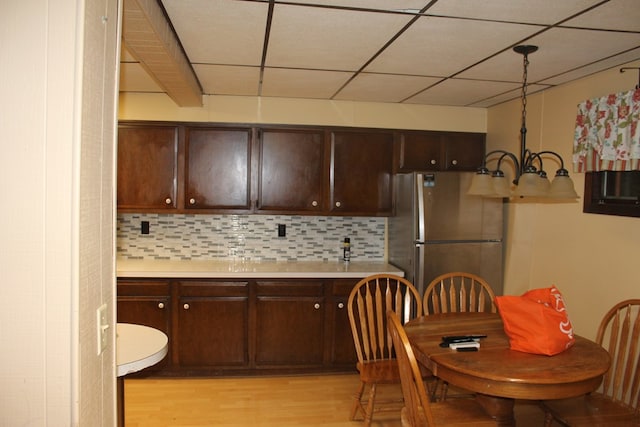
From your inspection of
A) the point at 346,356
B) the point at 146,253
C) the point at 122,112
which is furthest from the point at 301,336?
the point at 122,112

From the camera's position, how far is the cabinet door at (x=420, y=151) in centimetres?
402

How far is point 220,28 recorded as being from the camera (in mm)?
2225

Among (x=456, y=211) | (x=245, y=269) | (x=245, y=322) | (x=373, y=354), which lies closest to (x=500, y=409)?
(x=373, y=354)

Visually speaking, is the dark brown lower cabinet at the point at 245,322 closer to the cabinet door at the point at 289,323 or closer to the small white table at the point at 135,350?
the cabinet door at the point at 289,323

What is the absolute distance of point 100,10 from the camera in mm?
1251

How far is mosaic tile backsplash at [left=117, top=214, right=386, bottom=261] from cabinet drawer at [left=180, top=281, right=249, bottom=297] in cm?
52

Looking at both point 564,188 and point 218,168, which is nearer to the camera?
point 564,188

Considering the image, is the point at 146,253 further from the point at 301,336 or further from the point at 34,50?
the point at 34,50

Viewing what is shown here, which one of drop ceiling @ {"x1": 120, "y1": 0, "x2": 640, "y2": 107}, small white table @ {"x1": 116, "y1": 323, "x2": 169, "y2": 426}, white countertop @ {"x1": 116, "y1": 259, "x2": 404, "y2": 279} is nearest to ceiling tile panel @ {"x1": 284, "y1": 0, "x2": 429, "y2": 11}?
drop ceiling @ {"x1": 120, "y1": 0, "x2": 640, "y2": 107}

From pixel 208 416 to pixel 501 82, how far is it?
3.06m

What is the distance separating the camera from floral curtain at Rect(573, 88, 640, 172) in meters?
2.53

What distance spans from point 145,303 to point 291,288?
1153 mm

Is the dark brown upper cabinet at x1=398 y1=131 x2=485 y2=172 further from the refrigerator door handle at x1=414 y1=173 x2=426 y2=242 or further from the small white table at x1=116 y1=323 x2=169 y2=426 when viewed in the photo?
the small white table at x1=116 y1=323 x2=169 y2=426

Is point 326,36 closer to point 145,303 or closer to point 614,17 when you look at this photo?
point 614,17
